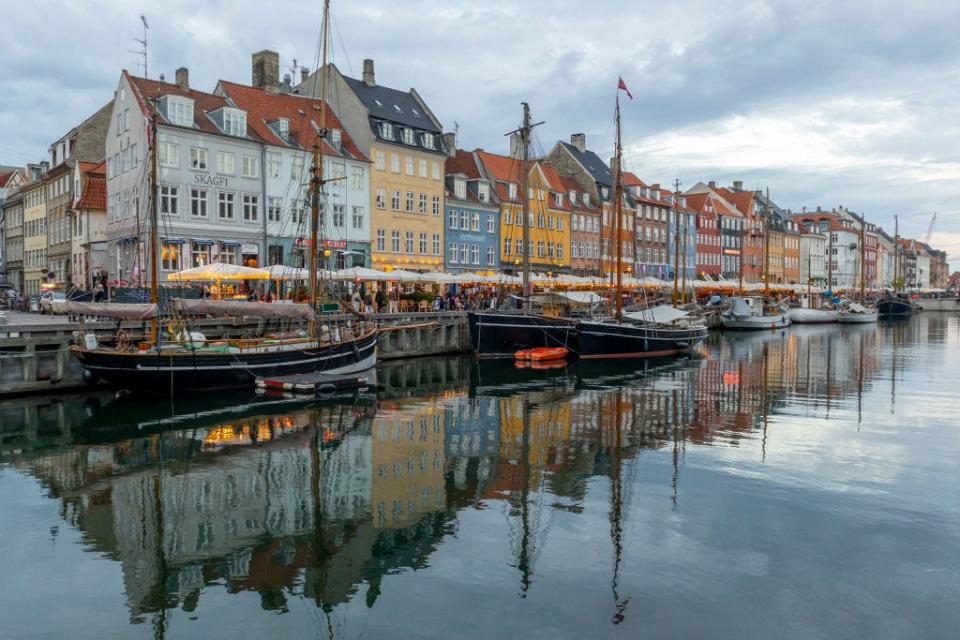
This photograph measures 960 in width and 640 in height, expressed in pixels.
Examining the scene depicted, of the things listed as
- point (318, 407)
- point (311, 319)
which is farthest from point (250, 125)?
point (318, 407)

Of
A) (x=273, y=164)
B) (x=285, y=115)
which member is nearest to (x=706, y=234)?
(x=285, y=115)

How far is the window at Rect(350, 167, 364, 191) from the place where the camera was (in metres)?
55.5

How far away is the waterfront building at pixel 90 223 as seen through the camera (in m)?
51.0

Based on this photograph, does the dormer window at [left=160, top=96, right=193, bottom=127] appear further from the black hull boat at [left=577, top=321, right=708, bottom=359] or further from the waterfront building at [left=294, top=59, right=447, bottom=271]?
the black hull boat at [left=577, top=321, right=708, bottom=359]

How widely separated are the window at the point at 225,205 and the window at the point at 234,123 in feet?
12.2

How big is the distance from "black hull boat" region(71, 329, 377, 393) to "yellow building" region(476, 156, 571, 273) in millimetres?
37665

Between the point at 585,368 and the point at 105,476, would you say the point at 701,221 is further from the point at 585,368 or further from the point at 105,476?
the point at 105,476

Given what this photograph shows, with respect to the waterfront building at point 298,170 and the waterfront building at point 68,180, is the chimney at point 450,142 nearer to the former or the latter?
the waterfront building at point 298,170

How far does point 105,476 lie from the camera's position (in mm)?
17438

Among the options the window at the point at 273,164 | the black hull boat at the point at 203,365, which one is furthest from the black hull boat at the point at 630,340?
the window at the point at 273,164

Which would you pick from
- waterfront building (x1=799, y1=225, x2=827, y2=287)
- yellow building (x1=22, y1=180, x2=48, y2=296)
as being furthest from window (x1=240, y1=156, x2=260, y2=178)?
waterfront building (x1=799, y1=225, x2=827, y2=287)

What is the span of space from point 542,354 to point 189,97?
26536mm

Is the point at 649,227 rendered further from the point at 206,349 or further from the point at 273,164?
the point at 206,349

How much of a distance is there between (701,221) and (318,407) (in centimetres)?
9078
